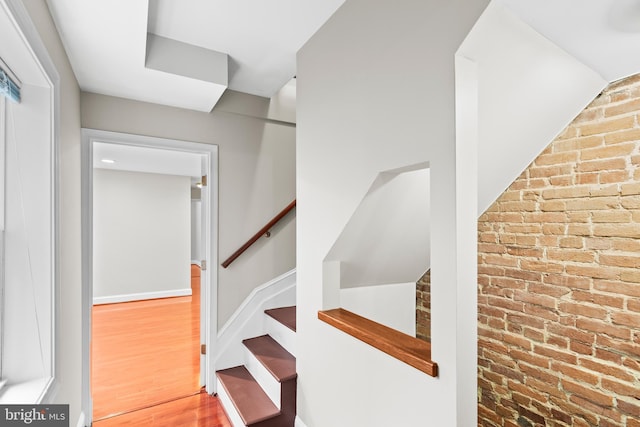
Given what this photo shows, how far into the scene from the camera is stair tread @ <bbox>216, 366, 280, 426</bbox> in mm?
1979

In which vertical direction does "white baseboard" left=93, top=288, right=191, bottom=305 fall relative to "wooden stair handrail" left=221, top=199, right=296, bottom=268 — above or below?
below

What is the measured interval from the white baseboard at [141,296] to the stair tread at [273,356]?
3664 mm

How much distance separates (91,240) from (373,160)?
2.06 m

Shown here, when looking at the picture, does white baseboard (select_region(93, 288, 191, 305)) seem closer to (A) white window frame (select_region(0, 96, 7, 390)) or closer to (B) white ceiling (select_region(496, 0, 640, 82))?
(A) white window frame (select_region(0, 96, 7, 390))

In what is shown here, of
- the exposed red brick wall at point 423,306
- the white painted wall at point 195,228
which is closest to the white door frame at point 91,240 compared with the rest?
the exposed red brick wall at point 423,306

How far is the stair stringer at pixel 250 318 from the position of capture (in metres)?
2.64

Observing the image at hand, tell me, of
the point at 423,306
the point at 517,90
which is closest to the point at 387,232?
the point at 517,90

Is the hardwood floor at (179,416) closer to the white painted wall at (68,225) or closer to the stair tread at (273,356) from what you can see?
the white painted wall at (68,225)

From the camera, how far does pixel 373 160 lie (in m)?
1.46

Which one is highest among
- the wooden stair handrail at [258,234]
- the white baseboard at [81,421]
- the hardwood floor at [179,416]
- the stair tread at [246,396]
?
the wooden stair handrail at [258,234]

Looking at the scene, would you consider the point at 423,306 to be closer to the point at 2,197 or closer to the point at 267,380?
the point at 267,380

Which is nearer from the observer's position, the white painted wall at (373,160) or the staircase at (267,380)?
the white painted wall at (373,160)

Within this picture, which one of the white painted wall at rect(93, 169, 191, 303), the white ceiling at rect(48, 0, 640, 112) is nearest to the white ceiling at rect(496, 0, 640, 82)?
the white ceiling at rect(48, 0, 640, 112)

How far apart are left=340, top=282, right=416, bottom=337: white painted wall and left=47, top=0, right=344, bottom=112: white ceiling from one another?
156cm
